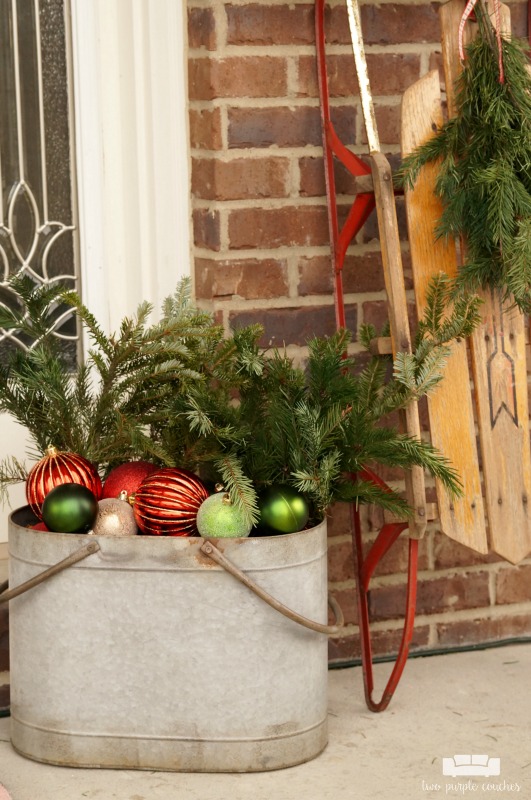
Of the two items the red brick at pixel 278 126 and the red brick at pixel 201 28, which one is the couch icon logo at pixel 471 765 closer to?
the red brick at pixel 278 126

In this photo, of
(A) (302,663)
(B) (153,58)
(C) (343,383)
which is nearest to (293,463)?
(C) (343,383)

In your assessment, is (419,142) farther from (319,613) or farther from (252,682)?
(252,682)

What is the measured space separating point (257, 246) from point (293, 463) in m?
0.53

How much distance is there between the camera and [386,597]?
241 cm

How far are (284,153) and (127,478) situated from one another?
28.7 inches

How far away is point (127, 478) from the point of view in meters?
1.96

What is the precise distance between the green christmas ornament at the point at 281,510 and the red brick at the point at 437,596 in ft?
1.96

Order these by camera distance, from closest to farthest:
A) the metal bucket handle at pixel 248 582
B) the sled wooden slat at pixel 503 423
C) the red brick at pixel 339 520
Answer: the metal bucket handle at pixel 248 582
the sled wooden slat at pixel 503 423
the red brick at pixel 339 520

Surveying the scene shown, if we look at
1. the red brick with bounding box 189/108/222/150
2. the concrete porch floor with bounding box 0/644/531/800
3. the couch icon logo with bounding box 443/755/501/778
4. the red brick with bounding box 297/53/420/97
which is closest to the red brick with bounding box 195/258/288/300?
the red brick with bounding box 189/108/222/150

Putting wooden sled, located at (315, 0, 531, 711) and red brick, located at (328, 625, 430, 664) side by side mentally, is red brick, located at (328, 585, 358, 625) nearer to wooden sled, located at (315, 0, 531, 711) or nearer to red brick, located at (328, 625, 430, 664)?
red brick, located at (328, 625, 430, 664)

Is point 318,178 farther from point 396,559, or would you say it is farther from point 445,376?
point 396,559

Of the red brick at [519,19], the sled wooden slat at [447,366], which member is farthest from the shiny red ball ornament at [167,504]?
the red brick at [519,19]

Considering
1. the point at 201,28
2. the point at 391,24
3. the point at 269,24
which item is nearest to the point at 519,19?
the point at 391,24

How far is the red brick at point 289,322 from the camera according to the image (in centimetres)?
224
